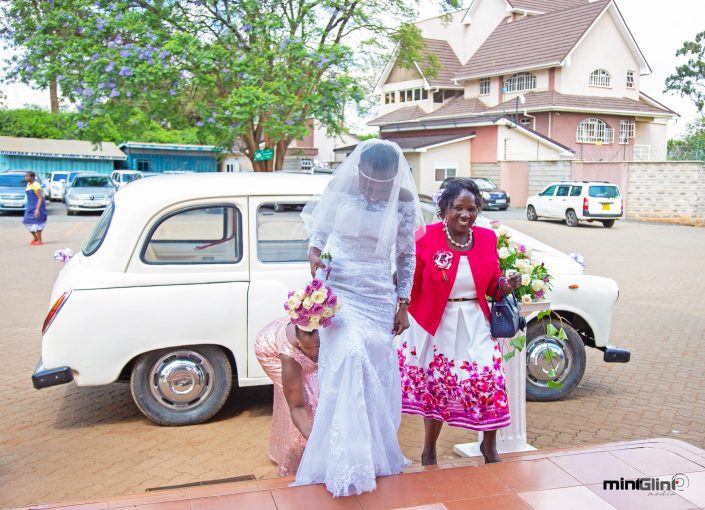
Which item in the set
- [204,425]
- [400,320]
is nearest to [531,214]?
[204,425]

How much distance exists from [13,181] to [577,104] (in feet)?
92.4

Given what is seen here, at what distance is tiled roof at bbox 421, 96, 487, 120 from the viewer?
42709 millimetres

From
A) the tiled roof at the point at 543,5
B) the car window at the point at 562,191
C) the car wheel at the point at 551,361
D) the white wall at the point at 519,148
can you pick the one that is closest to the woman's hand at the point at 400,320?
the car wheel at the point at 551,361

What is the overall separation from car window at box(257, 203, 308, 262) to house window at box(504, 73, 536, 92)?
125 feet

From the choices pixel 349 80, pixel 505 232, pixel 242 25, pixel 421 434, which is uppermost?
pixel 242 25

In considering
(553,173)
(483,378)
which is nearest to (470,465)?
(483,378)

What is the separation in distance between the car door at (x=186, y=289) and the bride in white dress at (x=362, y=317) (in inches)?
61.7

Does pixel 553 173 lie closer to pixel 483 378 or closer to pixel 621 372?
pixel 621 372

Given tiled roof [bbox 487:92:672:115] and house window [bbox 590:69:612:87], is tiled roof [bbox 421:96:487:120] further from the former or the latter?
house window [bbox 590:69:612:87]

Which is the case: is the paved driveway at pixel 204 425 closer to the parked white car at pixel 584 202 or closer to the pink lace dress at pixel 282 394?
the pink lace dress at pixel 282 394

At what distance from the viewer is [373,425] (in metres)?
3.93

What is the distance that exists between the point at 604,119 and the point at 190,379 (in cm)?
3956

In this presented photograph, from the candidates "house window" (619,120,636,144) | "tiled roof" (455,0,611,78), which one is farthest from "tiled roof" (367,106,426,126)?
"house window" (619,120,636,144)

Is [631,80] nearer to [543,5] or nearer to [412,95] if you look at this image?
[543,5]
